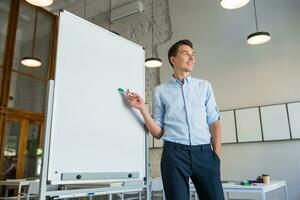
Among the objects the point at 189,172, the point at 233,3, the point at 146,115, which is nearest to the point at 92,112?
the point at 146,115

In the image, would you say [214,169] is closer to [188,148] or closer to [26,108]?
[188,148]

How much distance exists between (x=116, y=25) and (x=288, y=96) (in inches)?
180

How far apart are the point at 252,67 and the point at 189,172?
398 cm

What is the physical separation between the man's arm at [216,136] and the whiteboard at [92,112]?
507 millimetres

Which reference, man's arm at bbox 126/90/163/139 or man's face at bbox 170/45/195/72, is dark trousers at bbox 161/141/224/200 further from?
man's face at bbox 170/45/195/72

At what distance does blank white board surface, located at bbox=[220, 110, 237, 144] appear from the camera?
4.72 m

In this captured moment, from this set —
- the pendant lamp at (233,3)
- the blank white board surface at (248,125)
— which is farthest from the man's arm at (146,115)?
the blank white board surface at (248,125)

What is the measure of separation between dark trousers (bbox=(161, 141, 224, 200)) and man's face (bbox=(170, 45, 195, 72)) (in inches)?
16.7

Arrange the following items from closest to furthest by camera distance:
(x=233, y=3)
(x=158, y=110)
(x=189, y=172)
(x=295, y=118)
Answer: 1. (x=189, y=172)
2. (x=158, y=110)
3. (x=233, y=3)
4. (x=295, y=118)

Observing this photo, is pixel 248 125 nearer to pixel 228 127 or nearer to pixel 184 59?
pixel 228 127

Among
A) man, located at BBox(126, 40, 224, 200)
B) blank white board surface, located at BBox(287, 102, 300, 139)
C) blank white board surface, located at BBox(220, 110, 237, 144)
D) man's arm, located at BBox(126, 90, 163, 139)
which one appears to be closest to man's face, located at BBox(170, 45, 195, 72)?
man, located at BBox(126, 40, 224, 200)

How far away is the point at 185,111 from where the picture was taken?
4.40ft

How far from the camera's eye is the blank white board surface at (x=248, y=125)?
450 cm

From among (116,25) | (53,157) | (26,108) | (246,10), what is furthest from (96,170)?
(116,25)
